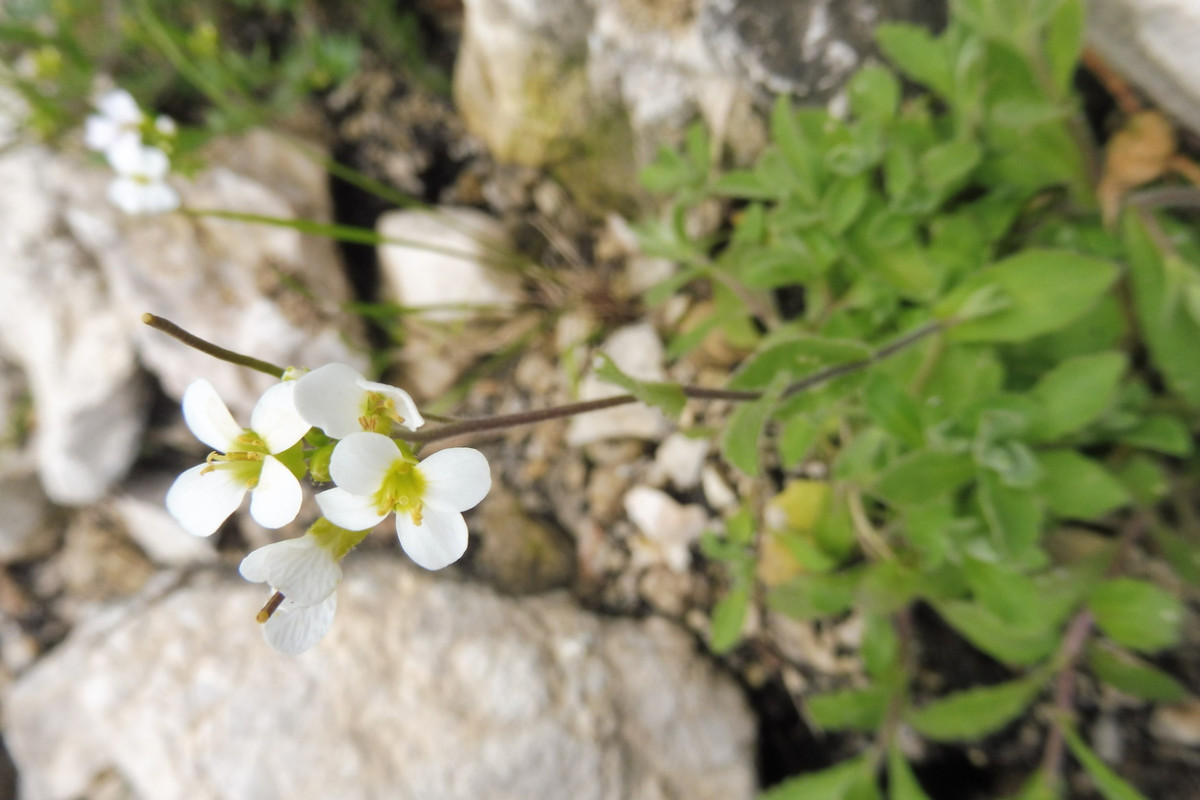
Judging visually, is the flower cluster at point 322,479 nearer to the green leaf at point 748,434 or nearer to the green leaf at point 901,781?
the green leaf at point 748,434

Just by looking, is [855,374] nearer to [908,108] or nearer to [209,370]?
[908,108]

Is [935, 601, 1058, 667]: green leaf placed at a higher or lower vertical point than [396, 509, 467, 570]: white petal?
lower

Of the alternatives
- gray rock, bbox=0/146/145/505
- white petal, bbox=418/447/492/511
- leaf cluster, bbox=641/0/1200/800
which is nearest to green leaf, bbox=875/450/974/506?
leaf cluster, bbox=641/0/1200/800

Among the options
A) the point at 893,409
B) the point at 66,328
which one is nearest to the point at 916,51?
the point at 893,409

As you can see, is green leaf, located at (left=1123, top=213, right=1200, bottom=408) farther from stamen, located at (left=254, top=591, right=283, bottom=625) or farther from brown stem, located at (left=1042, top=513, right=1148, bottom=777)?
stamen, located at (left=254, top=591, right=283, bottom=625)

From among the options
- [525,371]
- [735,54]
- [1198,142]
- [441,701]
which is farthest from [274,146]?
[1198,142]

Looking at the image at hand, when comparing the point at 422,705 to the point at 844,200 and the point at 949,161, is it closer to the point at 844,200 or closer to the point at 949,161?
the point at 844,200
